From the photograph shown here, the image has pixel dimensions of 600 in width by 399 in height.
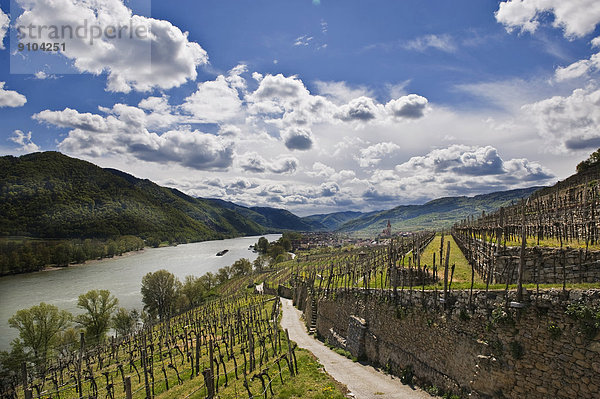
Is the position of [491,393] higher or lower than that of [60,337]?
higher

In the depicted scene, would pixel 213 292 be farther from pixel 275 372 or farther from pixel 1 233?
pixel 1 233

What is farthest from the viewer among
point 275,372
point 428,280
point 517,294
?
point 428,280

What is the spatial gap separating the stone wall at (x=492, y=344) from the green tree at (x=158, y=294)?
49.6m

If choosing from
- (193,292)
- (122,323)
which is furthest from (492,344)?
(193,292)

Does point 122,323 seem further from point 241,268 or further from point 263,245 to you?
point 263,245

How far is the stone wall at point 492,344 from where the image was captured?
840 centimetres

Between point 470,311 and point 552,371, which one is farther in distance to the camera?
point 470,311

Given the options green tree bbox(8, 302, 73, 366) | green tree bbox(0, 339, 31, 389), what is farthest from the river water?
green tree bbox(0, 339, 31, 389)

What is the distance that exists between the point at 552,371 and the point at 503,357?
4.63ft

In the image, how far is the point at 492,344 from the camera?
34.3 feet

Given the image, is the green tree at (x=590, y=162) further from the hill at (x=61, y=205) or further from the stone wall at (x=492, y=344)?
the hill at (x=61, y=205)

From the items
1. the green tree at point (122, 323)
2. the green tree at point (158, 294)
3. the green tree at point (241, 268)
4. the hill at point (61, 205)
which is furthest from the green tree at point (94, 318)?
the hill at point (61, 205)

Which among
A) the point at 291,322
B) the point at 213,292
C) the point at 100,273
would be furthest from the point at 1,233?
the point at 291,322

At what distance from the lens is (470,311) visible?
11562 mm
